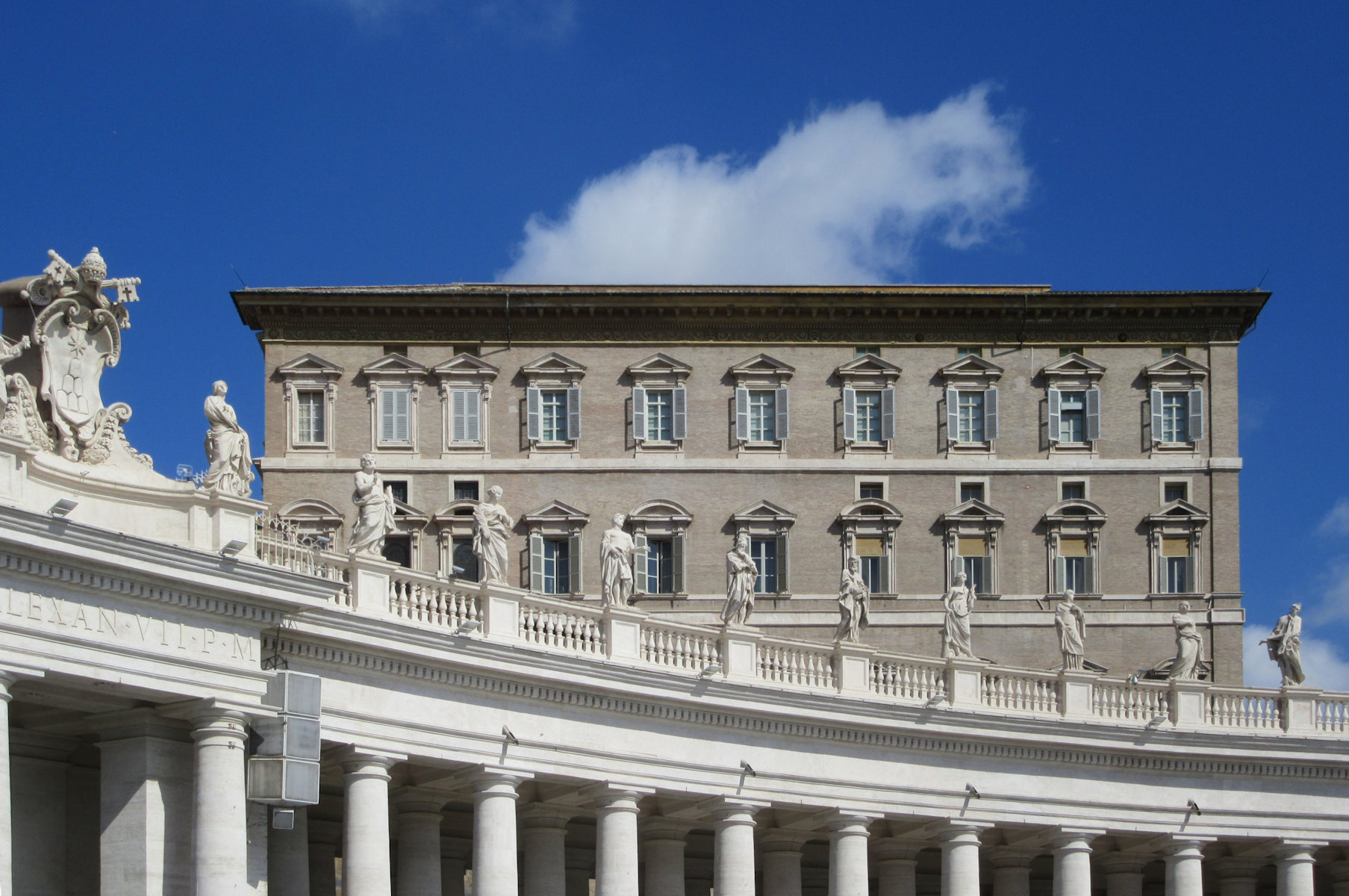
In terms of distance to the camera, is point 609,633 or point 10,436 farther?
point 609,633

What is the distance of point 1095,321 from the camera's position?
92.0 meters

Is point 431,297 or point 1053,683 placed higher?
point 431,297

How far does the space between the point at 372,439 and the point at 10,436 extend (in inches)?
1987

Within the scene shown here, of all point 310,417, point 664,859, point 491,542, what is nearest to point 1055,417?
point 310,417

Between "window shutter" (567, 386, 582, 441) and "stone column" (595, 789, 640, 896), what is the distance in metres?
41.4

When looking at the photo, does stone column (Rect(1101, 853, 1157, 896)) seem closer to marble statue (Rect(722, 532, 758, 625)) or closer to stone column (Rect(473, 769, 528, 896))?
marble statue (Rect(722, 532, 758, 625))

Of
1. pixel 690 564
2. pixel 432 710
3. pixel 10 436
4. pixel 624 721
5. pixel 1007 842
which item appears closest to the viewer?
pixel 10 436

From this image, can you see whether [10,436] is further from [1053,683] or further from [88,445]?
[1053,683]

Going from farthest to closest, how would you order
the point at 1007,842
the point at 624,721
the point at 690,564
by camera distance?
the point at 690,564 < the point at 1007,842 < the point at 624,721

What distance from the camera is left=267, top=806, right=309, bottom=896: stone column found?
1746 inches

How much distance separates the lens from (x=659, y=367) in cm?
9031

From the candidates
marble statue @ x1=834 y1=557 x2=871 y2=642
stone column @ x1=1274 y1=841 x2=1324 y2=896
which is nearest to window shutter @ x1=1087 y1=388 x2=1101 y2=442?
stone column @ x1=1274 y1=841 x2=1324 y2=896

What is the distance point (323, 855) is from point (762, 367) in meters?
42.3

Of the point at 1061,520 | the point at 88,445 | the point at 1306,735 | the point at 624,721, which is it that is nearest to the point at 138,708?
the point at 88,445
